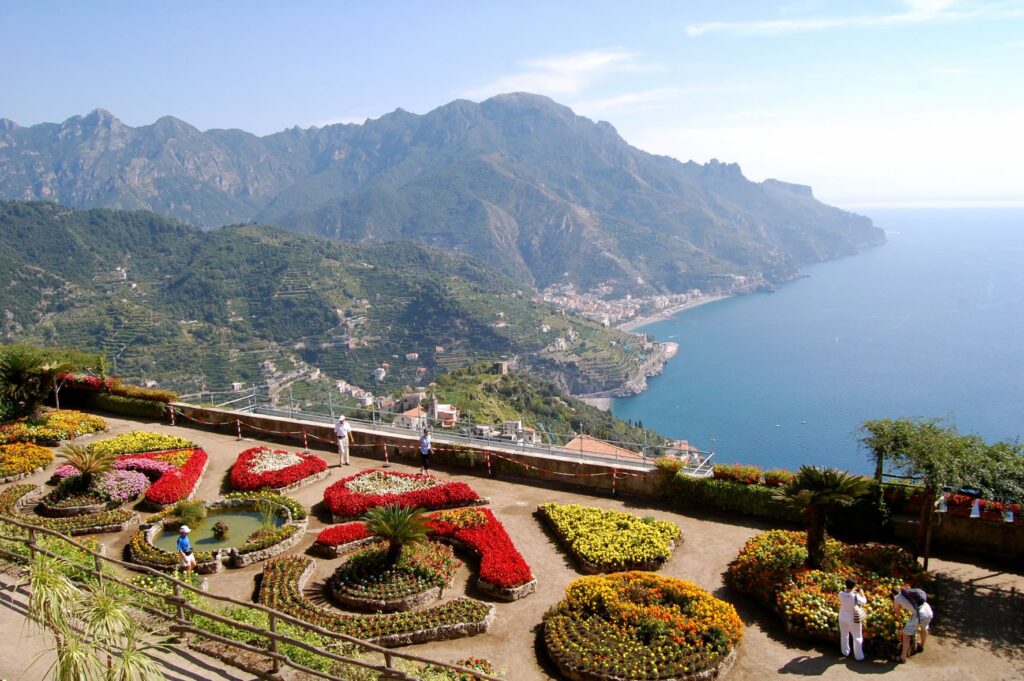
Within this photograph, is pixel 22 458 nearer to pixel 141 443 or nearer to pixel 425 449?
pixel 141 443

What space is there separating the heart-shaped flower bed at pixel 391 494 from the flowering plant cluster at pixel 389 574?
2.19 m

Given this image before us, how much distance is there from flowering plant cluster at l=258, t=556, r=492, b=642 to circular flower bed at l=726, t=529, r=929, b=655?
4.52m

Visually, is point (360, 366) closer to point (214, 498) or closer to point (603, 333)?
point (603, 333)

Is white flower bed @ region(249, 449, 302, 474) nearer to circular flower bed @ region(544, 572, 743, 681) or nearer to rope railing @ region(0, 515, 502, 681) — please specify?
rope railing @ region(0, 515, 502, 681)

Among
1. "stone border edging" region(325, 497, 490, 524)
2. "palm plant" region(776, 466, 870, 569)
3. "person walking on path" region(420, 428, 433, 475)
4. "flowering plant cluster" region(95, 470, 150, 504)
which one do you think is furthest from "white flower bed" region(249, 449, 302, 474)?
"palm plant" region(776, 466, 870, 569)

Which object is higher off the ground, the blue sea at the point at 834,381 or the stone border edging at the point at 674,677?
the stone border edging at the point at 674,677

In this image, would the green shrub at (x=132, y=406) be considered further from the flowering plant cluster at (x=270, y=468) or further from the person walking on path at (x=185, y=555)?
the person walking on path at (x=185, y=555)

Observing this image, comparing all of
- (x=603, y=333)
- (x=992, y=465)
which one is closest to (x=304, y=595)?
(x=992, y=465)

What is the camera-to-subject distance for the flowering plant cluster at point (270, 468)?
16.0m

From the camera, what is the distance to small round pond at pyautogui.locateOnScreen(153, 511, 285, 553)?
523 inches

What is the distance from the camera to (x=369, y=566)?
37.5 feet

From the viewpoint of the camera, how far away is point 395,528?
1130 centimetres

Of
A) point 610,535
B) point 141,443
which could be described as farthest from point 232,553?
point 141,443

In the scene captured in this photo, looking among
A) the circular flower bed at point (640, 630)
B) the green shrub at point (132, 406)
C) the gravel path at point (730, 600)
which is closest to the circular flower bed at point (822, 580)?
the gravel path at point (730, 600)
